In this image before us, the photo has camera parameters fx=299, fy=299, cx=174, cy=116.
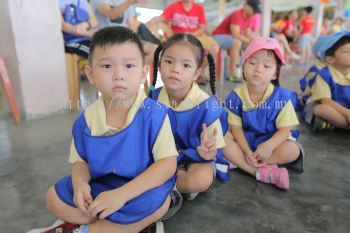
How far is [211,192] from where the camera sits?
1.16m

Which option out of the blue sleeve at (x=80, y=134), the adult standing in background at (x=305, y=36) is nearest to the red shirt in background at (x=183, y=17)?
the blue sleeve at (x=80, y=134)

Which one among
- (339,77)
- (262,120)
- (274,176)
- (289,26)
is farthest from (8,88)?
(289,26)

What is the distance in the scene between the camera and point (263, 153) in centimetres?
127

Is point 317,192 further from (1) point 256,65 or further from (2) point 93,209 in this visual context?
(2) point 93,209

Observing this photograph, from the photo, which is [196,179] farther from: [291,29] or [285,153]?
[291,29]

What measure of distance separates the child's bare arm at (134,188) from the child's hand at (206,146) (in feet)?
0.54

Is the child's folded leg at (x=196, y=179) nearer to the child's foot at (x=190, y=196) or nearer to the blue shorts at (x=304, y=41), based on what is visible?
the child's foot at (x=190, y=196)

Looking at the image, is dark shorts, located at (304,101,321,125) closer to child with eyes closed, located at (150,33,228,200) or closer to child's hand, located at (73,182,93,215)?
child with eyes closed, located at (150,33,228,200)

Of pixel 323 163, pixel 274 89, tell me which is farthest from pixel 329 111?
pixel 274 89

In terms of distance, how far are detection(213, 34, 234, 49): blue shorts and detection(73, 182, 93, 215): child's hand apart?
3180 mm

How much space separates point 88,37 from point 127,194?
186 centimetres

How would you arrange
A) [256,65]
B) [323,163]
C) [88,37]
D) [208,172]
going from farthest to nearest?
[88,37] < [323,163] < [256,65] < [208,172]

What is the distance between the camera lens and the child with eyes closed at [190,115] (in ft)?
3.52

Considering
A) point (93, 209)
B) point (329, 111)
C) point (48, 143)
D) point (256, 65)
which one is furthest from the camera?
point (329, 111)
